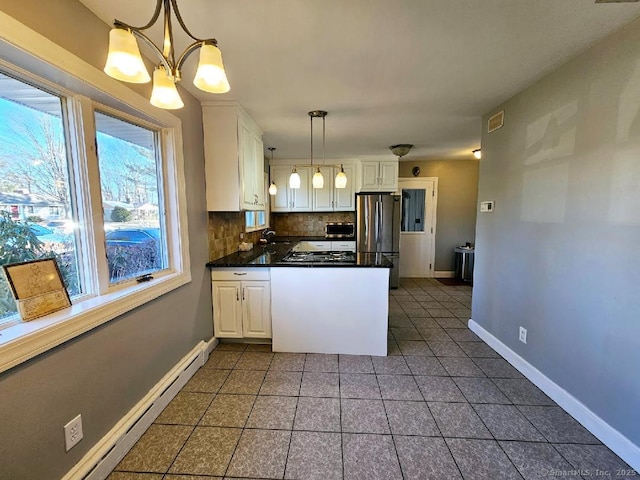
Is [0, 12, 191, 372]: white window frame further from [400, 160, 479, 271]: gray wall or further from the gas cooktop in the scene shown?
[400, 160, 479, 271]: gray wall

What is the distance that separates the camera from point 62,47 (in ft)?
4.06

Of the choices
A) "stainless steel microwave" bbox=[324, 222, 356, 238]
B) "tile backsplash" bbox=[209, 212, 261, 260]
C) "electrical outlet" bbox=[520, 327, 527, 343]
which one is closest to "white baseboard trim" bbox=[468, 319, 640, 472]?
"electrical outlet" bbox=[520, 327, 527, 343]

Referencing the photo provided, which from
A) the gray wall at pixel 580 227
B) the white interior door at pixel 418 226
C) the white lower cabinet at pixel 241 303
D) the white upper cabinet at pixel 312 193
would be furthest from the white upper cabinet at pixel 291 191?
the gray wall at pixel 580 227

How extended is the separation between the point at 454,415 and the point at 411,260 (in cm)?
392

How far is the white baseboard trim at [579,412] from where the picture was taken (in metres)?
1.48

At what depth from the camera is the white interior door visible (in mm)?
5379

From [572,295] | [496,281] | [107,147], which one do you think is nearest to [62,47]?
[107,147]

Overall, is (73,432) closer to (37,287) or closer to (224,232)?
(37,287)

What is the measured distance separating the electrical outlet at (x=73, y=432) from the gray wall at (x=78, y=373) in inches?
0.9

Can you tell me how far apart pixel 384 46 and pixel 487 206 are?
195 cm

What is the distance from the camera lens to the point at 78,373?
1324mm

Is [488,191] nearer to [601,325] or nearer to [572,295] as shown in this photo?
[572,295]

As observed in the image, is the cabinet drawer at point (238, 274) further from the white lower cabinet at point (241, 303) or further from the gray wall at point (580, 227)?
the gray wall at point (580, 227)

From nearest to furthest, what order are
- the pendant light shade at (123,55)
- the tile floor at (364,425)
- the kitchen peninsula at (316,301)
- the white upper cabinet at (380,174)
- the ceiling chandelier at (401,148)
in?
1. the pendant light shade at (123,55)
2. the tile floor at (364,425)
3. the kitchen peninsula at (316,301)
4. the ceiling chandelier at (401,148)
5. the white upper cabinet at (380,174)
